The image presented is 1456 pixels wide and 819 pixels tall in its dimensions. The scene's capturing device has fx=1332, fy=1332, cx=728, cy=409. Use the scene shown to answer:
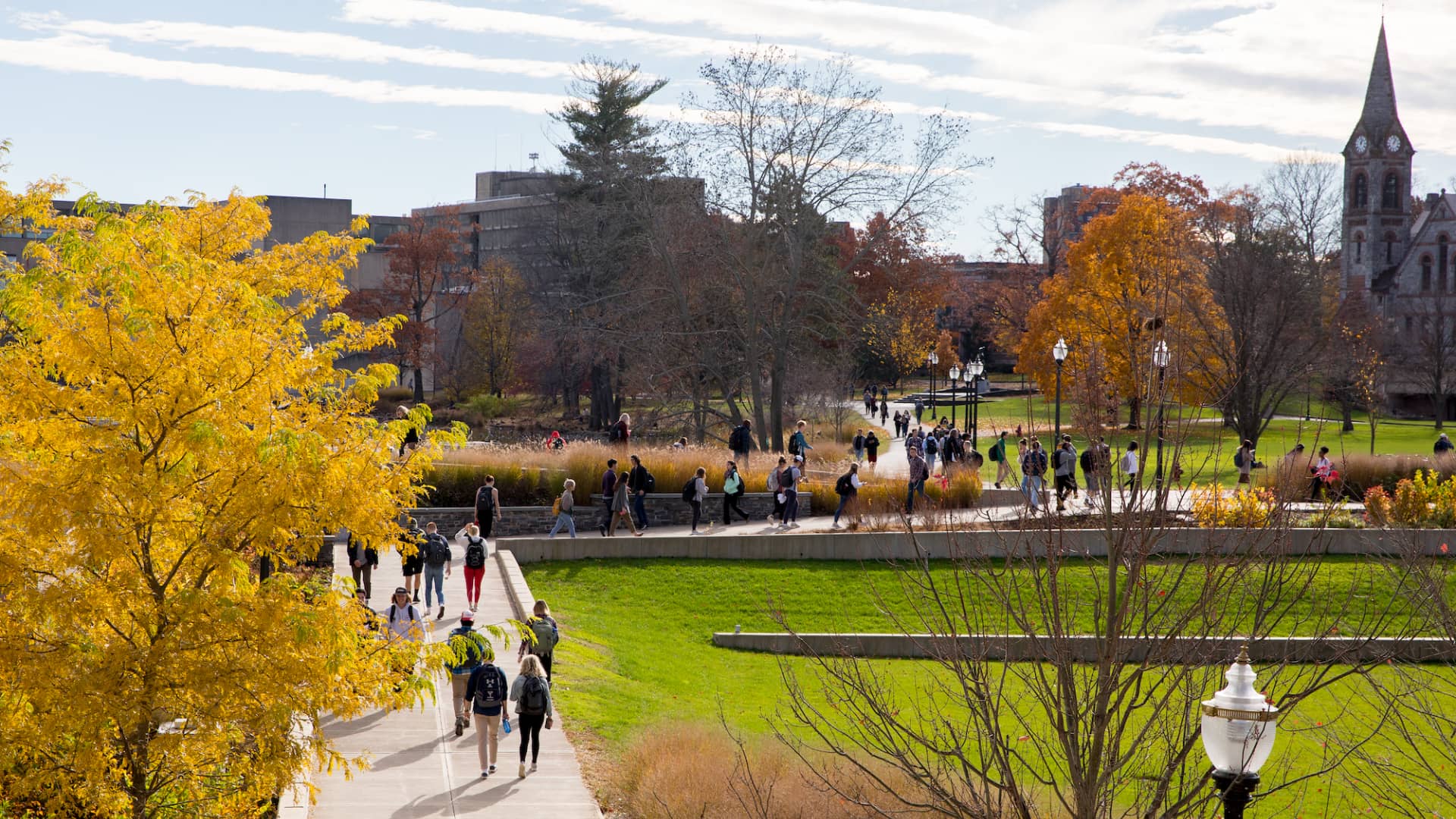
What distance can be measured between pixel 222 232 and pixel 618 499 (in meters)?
12.2

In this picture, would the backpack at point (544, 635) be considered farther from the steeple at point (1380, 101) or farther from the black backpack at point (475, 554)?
the steeple at point (1380, 101)

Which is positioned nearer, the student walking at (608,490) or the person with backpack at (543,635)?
the person with backpack at (543,635)

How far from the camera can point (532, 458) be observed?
94.8 ft

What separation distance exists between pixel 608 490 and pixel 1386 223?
8245cm

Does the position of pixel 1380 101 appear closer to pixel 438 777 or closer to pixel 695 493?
pixel 695 493

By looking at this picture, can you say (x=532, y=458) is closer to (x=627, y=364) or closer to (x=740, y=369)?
(x=740, y=369)

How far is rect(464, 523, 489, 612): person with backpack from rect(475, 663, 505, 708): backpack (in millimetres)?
6805

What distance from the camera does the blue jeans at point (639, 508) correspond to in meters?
26.7

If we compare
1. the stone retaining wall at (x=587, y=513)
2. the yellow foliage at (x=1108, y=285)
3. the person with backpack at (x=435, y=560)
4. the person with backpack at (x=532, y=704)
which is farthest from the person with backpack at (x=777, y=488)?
the yellow foliage at (x=1108, y=285)

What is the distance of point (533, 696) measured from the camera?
12438 mm

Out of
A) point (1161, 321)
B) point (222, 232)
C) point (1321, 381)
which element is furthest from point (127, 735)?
point (1321, 381)

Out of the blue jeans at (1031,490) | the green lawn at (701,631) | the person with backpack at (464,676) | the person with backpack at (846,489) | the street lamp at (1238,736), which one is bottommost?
the green lawn at (701,631)

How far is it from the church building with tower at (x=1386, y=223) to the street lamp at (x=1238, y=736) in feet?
280

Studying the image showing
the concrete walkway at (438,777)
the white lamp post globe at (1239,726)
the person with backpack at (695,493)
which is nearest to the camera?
the white lamp post globe at (1239,726)
